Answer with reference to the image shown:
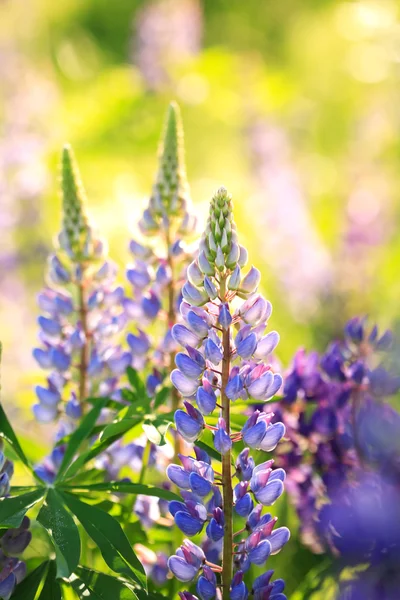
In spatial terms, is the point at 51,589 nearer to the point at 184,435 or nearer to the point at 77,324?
the point at 184,435

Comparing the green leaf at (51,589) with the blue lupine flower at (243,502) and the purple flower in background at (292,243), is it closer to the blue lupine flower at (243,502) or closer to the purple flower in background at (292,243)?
the blue lupine flower at (243,502)

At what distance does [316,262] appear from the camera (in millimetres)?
2611

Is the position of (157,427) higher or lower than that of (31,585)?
higher

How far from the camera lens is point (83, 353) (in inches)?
40.5

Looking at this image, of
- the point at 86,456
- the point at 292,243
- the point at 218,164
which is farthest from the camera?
the point at 218,164

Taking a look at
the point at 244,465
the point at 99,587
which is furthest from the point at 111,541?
the point at 244,465

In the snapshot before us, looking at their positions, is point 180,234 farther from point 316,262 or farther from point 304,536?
point 316,262

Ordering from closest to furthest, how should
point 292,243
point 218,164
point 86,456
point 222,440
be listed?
point 222,440
point 86,456
point 292,243
point 218,164

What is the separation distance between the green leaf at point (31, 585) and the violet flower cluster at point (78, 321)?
0.20 m

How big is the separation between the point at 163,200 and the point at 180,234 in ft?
0.18

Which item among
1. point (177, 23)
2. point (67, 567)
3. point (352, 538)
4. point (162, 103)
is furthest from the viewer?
point (177, 23)

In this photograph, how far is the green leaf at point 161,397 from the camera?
2.99 ft

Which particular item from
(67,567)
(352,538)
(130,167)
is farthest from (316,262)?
(67,567)

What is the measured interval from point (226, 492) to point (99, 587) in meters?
0.17
